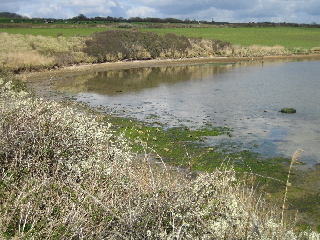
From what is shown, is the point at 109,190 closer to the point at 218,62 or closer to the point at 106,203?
the point at 106,203

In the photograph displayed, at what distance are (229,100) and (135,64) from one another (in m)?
28.7

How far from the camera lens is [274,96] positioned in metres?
26.8

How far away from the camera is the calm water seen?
645 inches

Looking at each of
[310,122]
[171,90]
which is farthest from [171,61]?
[310,122]

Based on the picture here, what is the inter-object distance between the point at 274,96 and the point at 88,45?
109ft

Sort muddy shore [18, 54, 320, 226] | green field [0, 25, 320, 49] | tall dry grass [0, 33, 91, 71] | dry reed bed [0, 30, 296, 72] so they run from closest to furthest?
muddy shore [18, 54, 320, 226]
tall dry grass [0, 33, 91, 71]
dry reed bed [0, 30, 296, 72]
green field [0, 25, 320, 49]

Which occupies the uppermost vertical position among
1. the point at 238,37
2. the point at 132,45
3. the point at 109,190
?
the point at 238,37

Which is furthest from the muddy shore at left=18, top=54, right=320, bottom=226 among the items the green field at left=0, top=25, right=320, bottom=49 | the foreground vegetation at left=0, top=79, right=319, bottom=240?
the green field at left=0, top=25, right=320, bottom=49

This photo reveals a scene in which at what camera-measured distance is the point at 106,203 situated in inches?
222

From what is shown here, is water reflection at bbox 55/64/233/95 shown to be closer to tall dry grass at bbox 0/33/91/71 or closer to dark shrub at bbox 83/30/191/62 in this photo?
tall dry grass at bbox 0/33/91/71

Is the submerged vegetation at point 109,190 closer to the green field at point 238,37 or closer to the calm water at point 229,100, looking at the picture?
the calm water at point 229,100

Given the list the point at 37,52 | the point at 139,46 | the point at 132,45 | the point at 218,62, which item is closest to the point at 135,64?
the point at 132,45

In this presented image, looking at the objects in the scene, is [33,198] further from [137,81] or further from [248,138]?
[137,81]

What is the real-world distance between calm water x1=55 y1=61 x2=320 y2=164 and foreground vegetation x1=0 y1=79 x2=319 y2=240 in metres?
8.87
